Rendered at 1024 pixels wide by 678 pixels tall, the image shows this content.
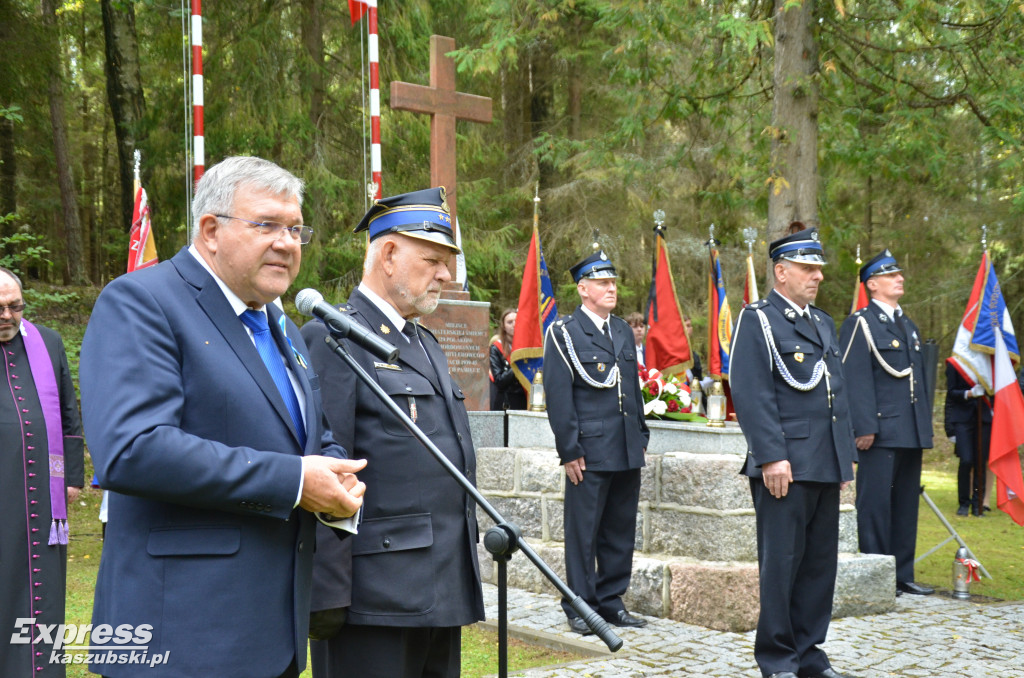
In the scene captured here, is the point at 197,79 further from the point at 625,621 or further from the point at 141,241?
the point at 625,621

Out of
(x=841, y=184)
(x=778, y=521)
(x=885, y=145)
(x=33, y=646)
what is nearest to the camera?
(x=33, y=646)

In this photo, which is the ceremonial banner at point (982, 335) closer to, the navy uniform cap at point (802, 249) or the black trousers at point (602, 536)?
the black trousers at point (602, 536)

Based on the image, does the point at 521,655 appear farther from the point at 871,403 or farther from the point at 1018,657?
the point at 871,403

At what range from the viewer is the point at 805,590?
17.2ft

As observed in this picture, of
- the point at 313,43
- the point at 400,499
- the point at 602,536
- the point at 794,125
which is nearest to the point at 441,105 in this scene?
the point at 794,125

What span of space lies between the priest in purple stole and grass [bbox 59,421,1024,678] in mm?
990

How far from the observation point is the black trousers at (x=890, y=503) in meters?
7.57

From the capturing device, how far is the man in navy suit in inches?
83.7

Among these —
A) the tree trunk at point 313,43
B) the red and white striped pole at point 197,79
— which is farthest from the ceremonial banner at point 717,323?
the tree trunk at point 313,43

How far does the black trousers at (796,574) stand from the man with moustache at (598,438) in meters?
1.36

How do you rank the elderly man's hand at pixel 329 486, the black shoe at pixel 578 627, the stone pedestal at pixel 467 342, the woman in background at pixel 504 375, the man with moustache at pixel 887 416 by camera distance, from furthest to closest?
the woman in background at pixel 504 375
the stone pedestal at pixel 467 342
the man with moustache at pixel 887 416
the black shoe at pixel 578 627
the elderly man's hand at pixel 329 486

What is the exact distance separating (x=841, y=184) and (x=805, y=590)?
1420 centimetres

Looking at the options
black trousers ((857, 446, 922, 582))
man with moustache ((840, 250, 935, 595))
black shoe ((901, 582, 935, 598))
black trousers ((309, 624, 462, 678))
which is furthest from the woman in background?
black trousers ((309, 624, 462, 678))

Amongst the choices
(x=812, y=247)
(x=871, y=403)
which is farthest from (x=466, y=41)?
(x=812, y=247)
